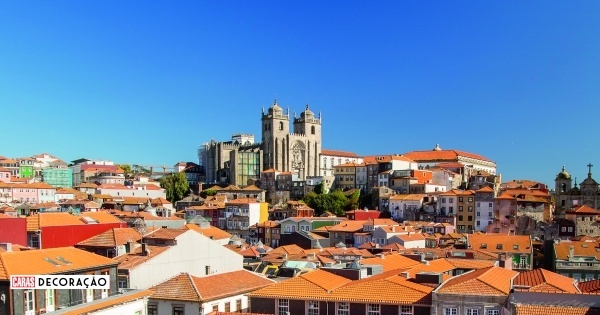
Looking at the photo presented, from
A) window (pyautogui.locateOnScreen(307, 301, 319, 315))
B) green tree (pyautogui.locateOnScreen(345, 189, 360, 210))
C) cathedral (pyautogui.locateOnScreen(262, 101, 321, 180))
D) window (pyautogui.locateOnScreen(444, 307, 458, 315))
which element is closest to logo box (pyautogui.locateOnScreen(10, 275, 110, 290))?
window (pyautogui.locateOnScreen(307, 301, 319, 315))

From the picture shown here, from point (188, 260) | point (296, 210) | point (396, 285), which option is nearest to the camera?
point (396, 285)

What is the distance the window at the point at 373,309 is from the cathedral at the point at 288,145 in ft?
366

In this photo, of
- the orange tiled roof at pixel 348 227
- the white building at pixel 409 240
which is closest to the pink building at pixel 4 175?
the orange tiled roof at pixel 348 227

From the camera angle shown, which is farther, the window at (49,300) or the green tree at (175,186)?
the green tree at (175,186)

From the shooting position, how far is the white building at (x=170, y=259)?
31141 millimetres

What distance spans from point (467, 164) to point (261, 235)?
63.2m

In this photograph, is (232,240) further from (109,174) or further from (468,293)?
(109,174)

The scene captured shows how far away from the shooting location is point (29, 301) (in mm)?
23094

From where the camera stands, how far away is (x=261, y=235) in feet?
282

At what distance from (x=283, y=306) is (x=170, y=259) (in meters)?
9.16

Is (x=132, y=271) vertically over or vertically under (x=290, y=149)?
under

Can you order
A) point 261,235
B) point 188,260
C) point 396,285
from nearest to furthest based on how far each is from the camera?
point 396,285
point 188,260
point 261,235

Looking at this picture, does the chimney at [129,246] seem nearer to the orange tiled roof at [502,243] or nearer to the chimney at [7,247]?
the chimney at [7,247]

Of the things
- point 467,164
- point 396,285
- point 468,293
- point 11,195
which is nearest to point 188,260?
point 396,285
